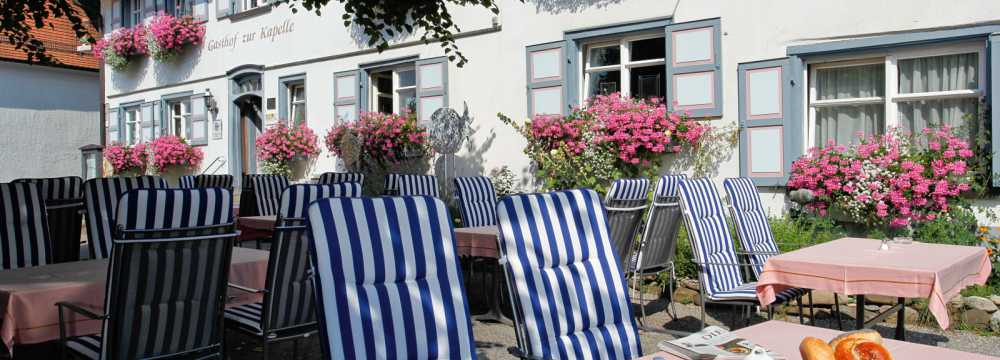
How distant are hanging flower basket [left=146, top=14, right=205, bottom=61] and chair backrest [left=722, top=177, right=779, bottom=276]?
35.7 feet

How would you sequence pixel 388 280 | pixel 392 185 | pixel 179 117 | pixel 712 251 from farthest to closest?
1. pixel 179 117
2. pixel 392 185
3. pixel 712 251
4. pixel 388 280

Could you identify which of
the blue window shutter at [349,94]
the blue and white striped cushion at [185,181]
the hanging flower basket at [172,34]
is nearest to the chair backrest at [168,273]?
the blue and white striped cushion at [185,181]

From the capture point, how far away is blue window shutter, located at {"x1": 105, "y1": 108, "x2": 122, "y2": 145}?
50.3 ft

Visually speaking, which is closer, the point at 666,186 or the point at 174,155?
the point at 666,186

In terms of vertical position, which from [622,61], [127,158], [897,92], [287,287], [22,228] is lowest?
[287,287]

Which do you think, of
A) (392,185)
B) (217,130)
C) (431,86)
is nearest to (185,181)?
(392,185)

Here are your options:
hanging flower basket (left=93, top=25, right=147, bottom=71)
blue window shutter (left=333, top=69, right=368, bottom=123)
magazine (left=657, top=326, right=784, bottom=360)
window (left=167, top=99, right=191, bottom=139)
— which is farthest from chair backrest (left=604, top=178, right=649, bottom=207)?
hanging flower basket (left=93, top=25, right=147, bottom=71)

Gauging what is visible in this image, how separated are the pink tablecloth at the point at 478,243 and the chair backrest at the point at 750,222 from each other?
150 centimetres

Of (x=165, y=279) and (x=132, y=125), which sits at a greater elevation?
(x=132, y=125)

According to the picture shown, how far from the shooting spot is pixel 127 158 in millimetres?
14523

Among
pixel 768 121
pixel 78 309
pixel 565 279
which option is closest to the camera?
pixel 565 279

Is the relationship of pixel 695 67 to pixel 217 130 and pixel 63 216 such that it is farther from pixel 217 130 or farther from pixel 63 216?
pixel 217 130

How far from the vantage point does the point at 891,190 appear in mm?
6070

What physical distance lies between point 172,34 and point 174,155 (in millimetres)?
2127
